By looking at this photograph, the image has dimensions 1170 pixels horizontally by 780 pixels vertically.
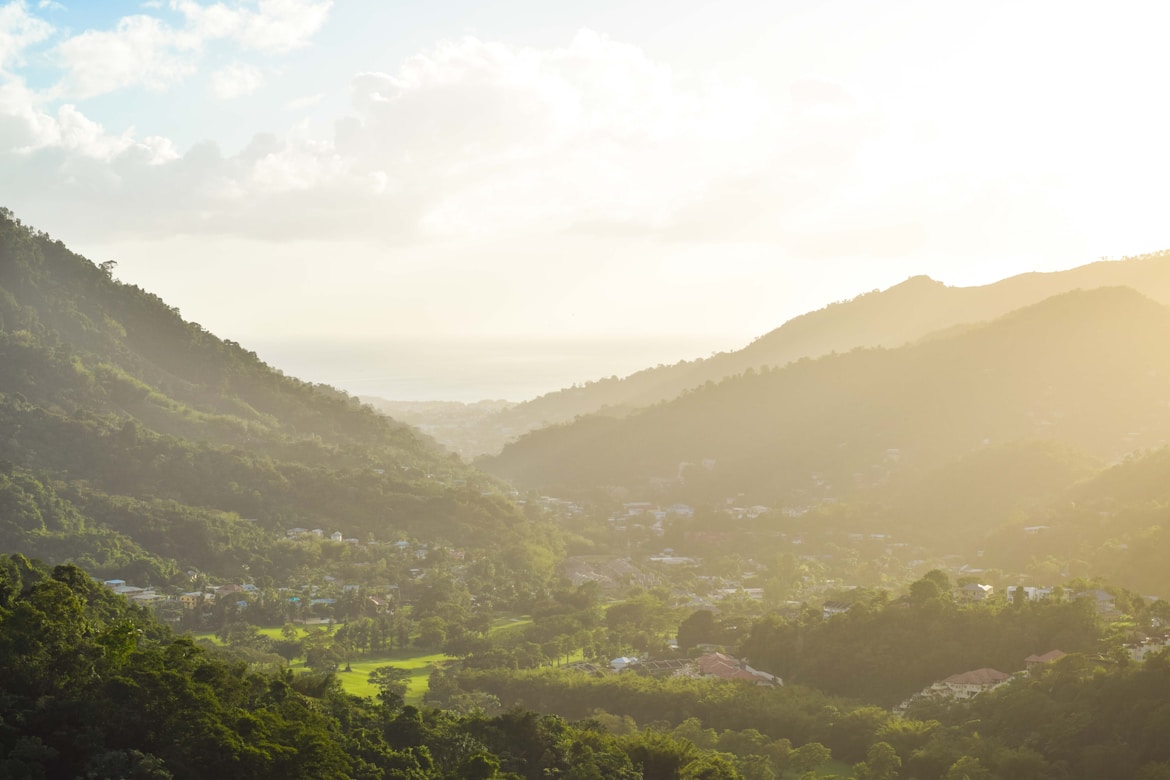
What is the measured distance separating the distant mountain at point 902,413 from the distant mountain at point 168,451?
1207 cm

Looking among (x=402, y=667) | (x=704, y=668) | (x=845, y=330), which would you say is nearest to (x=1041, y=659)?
(x=704, y=668)

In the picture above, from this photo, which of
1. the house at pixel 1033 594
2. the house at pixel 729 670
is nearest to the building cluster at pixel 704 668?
the house at pixel 729 670

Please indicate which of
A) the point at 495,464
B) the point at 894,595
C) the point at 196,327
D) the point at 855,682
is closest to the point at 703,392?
the point at 495,464

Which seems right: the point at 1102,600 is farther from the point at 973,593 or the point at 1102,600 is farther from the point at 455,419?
the point at 455,419

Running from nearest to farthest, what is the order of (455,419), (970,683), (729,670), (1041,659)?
(970,683)
(1041,659)
(729,670)
(455,419)

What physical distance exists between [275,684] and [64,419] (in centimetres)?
3046

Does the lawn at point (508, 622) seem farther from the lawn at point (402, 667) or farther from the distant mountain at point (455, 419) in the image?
the distant mountain at point (455, 419)

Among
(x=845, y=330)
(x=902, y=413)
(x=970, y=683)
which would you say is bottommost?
(x=970, y=683)

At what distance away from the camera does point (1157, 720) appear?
17.2 meters

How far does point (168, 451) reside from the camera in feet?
140

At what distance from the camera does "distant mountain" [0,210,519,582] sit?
36.6 meters

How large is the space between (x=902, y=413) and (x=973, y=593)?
30.9 meters

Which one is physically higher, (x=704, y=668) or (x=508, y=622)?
(x=508, y=622)

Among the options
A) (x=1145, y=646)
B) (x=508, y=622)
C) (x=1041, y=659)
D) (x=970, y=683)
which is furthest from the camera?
(x=508, y=622)
